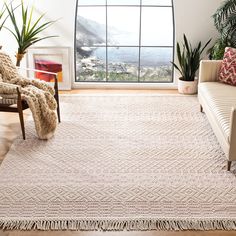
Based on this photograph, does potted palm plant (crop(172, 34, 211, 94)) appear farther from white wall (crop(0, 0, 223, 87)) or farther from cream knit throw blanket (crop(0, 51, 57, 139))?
cream knit throw blanket (crop(0, 51, 57, 139))

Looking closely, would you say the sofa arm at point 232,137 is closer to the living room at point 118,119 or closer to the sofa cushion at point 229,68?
the living room at point 118,119

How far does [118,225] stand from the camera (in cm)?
287

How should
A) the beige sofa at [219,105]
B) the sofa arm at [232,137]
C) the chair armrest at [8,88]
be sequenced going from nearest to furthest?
the sofa arm at [232,137], the beige sofa at [219,105], the chair armrest at [8,88]

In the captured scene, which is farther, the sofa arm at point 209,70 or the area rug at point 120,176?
the sofa arm at point 209,70

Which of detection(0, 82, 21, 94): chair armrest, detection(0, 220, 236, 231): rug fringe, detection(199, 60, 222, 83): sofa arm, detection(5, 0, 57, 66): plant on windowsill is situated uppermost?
detection(5, 0, 57, 66): plant on windowsill

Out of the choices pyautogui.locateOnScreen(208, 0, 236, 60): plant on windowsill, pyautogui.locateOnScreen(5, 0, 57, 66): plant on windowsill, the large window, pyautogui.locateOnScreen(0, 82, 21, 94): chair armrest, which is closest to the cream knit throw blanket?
pyautogui.locateOnScreen(0, 82, 21, 94): chair armrest

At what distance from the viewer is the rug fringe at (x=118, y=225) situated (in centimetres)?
285

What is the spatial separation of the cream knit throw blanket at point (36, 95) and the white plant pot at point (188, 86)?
1885 mm

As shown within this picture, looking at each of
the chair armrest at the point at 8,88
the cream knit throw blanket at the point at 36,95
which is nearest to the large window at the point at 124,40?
the cream knit throw blanket at the point at 36,95

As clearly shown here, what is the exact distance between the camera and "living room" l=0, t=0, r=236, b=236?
3020mm

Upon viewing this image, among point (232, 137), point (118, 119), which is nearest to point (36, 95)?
point (118, 119)

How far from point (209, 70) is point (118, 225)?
2.48 metres

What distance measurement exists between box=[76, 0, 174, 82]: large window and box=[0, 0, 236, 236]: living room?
0.01 m

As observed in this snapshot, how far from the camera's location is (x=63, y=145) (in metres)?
4.07
